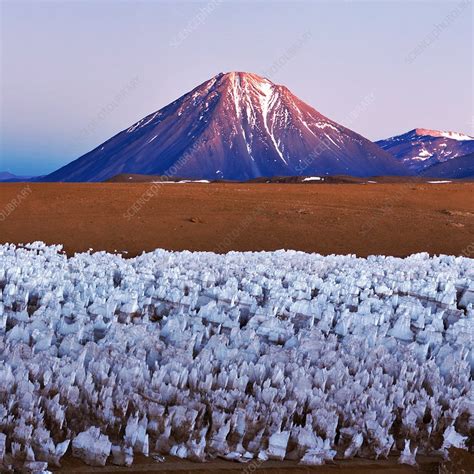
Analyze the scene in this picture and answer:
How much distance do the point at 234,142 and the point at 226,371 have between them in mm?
160800

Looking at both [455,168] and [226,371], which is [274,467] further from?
[455,168]

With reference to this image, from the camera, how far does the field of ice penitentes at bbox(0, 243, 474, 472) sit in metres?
4.22

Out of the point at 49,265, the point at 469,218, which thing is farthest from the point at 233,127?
the point at 49,265

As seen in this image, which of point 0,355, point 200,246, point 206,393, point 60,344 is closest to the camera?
point 206,393

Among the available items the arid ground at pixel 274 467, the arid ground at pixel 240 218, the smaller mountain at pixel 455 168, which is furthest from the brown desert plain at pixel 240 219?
the smaller mountain at pixel 455 168

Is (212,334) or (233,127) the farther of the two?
(233,127)

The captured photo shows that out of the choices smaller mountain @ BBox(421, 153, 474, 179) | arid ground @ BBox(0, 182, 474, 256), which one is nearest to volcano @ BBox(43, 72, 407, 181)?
smaller mountain @ BBox(421, 153, 474, 179)

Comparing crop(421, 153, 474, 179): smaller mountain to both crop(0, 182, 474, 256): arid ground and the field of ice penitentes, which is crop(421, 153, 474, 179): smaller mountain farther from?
the field of ice penitentes

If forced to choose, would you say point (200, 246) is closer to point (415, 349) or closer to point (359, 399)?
point (415, 349)

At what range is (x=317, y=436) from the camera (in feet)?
14.4

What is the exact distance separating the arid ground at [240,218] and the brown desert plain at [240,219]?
3cm

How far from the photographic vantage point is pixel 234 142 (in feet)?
539

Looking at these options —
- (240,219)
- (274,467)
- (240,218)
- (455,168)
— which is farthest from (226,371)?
(455,168)

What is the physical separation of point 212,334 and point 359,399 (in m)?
2.06
